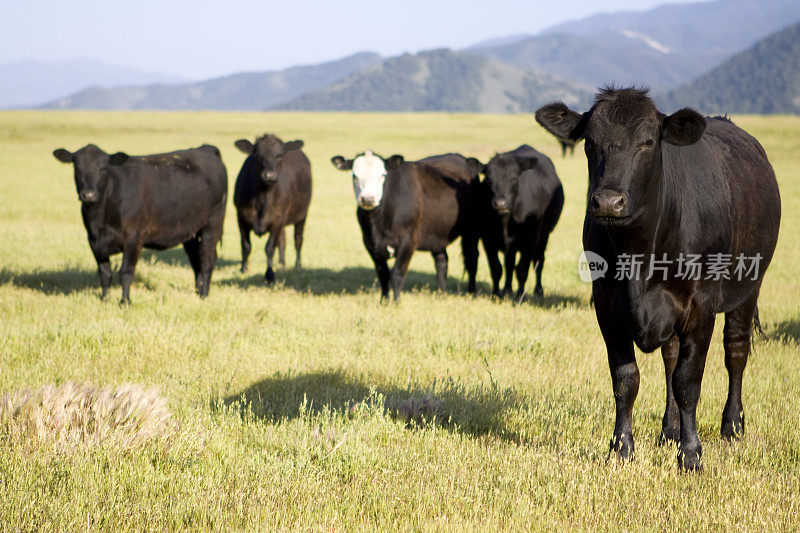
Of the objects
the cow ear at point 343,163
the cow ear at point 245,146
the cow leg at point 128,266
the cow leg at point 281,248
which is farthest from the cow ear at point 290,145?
the cow leg at point 128,266

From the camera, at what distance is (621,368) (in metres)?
4.30

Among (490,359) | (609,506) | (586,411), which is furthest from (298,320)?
(609,506)

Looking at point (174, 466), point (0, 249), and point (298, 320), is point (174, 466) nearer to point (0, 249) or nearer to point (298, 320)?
point (298, 320)

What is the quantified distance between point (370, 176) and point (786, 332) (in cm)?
556

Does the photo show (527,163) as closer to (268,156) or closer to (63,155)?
(268,156)

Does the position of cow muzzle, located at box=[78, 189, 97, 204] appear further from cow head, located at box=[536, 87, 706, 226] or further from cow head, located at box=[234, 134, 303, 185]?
cow head, located at box=[536, 87, 706, 226]

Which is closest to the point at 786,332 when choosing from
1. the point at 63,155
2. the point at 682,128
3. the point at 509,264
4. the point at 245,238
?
the point at 509,264

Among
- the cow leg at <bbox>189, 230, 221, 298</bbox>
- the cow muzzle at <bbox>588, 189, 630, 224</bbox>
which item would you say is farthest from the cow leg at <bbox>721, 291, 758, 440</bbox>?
the cow leg at <bbox>189, 230, 221, 298</bbox>

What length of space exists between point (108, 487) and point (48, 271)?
8.43 m

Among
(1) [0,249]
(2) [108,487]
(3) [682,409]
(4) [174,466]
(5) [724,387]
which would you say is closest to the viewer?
(2) [108,487]

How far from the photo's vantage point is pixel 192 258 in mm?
10711

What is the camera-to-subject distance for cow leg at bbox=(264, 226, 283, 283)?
11.5 meters

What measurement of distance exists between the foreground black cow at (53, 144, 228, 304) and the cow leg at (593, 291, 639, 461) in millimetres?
6588

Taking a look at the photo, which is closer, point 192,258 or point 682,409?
point 682,409
